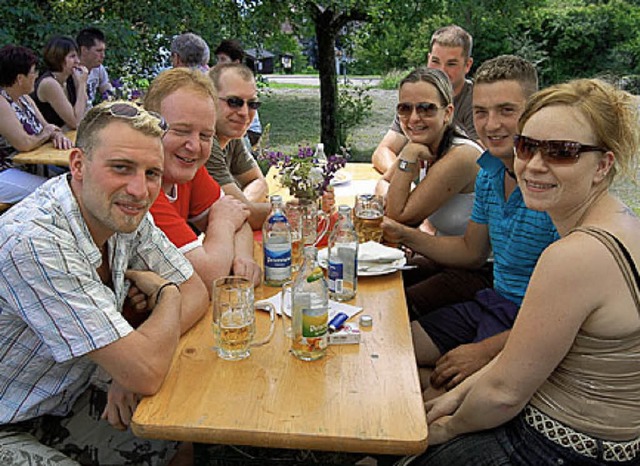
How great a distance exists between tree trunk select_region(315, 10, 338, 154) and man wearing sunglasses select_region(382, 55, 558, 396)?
5.97m

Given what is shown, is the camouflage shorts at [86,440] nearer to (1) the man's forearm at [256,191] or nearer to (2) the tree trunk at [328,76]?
(1) the man's forearm at [256,191]

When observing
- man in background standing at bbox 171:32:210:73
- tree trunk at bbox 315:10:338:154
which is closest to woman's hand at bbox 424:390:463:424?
man in background standing at bbox 171:32:210:73

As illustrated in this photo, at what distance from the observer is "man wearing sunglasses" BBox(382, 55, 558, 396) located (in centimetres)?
225

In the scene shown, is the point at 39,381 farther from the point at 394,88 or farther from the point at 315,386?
the point at 394,88

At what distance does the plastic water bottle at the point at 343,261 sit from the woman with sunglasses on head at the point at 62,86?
14.0ft

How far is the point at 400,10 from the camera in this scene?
8016mm

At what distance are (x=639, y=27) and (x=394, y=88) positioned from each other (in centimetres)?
614

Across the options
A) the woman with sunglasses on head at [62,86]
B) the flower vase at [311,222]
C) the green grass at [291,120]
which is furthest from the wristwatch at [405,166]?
the green grass at [291,120]

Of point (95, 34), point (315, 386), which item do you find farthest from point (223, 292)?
point (95, 34)

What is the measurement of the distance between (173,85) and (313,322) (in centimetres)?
120

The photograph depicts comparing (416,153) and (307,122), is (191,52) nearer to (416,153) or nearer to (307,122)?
(416,153)

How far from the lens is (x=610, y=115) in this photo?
5.52 ft

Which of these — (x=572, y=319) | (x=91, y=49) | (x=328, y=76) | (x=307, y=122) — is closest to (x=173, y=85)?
(x=572, y=319)

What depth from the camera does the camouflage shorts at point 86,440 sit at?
1.77m
